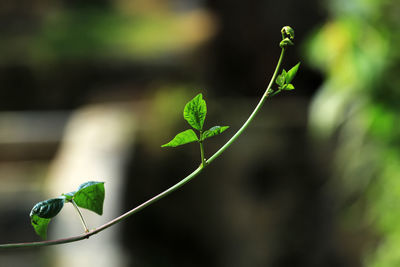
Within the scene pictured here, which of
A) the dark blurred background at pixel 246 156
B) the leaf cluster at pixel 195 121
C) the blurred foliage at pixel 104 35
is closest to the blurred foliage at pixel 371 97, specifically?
the dark blurred background at pixel 246 156

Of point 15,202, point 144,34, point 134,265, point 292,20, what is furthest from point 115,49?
point 134,265

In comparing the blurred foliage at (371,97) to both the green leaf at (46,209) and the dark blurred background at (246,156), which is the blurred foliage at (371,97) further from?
the green leaf at (46,209)

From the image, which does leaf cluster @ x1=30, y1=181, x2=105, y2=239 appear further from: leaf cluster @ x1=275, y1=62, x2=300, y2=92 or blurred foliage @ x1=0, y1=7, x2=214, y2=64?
blurred foliage @ x1=0, y1=7, x2=214, y2=64

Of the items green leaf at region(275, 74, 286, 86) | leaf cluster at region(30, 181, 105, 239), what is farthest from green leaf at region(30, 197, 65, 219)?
green leaf at region(275, 74, 286, 86)

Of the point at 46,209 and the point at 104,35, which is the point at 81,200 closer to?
the point at 46,209

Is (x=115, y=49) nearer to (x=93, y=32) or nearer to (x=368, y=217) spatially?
(x=93, y=32)

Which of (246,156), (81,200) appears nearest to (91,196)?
(81,200)
